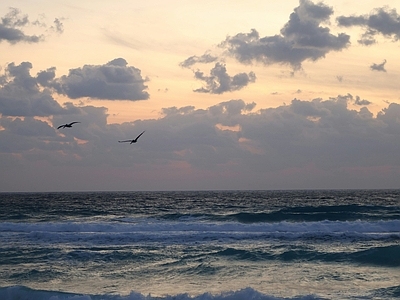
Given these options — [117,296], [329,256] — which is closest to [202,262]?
[329,256]

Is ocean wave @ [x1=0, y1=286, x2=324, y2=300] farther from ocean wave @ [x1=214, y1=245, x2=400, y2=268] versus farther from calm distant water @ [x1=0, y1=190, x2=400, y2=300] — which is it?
ocean wave @ [x1=214, y1=245, x2=400, y2=268]

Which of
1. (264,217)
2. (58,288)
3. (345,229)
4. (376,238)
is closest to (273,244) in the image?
(376,238)

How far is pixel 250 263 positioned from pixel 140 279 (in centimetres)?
452

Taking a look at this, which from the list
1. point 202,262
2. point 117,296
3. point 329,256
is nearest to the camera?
point 117,296

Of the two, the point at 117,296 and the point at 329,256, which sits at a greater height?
the point at 329,256

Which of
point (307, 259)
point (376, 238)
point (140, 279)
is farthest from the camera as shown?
point (376, 238)

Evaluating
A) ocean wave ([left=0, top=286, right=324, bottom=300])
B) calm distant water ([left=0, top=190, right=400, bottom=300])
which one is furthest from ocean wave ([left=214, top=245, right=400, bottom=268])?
ocean wave ([left=0, top=286, right=324, bottom=300])

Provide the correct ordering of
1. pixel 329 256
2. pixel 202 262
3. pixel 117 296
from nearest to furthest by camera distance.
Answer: pixel 117 296
pixel 202 262
pixel 329 256

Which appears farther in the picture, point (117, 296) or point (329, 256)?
point (329, 256)

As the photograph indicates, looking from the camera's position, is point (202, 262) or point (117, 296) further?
point (202, 262)

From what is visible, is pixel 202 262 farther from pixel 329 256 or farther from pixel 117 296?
pixel 117 296

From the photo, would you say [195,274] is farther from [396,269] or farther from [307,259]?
[396,269]

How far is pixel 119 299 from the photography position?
1366 centimetres

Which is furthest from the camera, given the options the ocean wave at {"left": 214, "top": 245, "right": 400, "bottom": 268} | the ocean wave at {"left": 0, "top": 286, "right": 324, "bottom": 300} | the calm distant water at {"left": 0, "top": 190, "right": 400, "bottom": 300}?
the ocean wave at {"left": 214, "top": 245, "right": 400, "bottom": 268}
